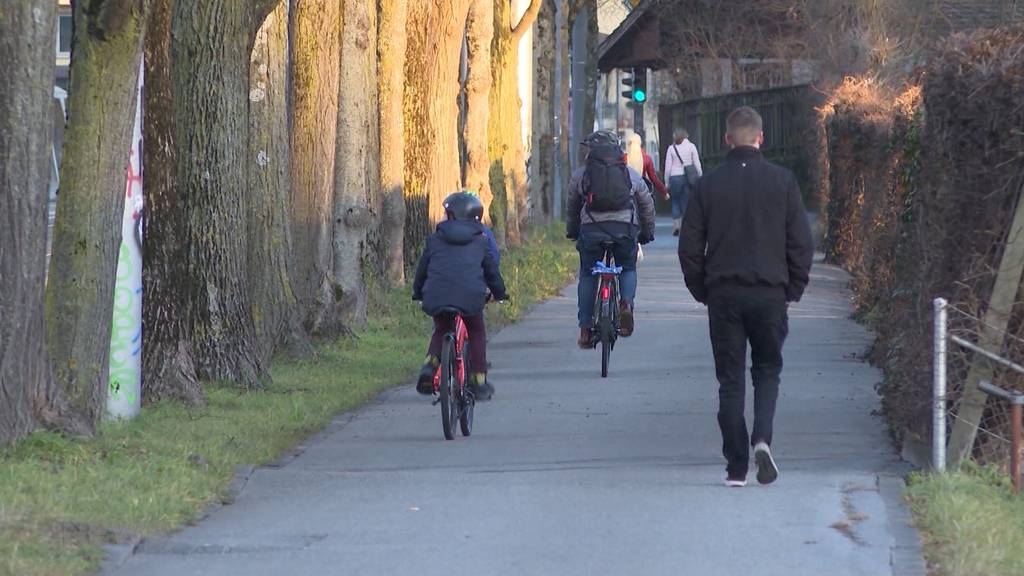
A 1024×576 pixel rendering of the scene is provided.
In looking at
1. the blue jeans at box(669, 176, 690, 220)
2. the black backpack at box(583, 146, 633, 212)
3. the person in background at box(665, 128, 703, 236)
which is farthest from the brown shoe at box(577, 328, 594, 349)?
the blue jeans at box(669, 176, 690, 220)

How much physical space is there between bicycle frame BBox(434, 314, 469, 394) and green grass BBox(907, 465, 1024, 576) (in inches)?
125

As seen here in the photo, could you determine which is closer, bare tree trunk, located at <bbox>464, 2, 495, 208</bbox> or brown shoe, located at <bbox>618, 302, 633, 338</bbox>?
brown shoe, located at <bbox>618, 302, 633, 338</bbox>

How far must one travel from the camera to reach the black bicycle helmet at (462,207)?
38.5 feet

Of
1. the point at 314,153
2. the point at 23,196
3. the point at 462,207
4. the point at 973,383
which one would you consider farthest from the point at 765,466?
the point at 314,153

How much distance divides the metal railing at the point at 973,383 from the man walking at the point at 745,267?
0.72 m

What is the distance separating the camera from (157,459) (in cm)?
964

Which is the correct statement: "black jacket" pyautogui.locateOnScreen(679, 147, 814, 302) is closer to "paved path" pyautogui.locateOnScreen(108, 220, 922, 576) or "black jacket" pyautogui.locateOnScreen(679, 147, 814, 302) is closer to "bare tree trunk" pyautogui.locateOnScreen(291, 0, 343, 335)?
"paved path" pyautogui.locateOnScreen(108, 220, 922, 576)

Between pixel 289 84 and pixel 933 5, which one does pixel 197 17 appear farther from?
pixel 933 5

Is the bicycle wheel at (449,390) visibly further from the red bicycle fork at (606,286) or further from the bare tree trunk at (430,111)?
the bare tree trunk at (430,111)

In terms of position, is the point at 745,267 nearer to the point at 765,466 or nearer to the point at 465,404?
the point at 765,466

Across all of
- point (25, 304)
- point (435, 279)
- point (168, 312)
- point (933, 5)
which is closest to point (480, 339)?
point (435, 279)

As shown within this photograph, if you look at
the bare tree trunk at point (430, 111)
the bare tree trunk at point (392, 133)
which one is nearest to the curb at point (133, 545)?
the bare tree trunk at point (392, 133)

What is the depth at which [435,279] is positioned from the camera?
38.1 ft

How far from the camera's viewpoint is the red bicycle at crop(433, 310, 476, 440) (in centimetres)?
1121
